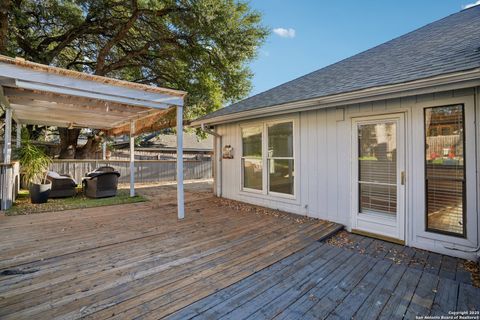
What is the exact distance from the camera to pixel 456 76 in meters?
2.88

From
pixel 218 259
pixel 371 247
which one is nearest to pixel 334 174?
pixel 371 247

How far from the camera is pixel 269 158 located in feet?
19.4

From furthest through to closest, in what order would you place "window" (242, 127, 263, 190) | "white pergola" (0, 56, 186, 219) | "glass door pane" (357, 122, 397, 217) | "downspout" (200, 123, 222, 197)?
"downspout" (200, 123, 222, 197)
"window" (242, 127, 263, 190)
"glass door pane" (357, 122, 397, 217)
"white pergola" (0, 56, 186, 219)

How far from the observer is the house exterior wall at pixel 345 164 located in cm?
313

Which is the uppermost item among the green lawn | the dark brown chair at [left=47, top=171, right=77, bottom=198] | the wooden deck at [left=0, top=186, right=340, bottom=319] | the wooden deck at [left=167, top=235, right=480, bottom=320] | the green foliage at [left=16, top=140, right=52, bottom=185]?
the green foliage at [left=16, top=140, right=52, bottom=185]

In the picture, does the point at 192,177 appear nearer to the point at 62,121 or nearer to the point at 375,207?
the point at 62,121

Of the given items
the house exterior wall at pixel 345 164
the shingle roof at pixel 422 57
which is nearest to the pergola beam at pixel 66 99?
the house exterior wall at pixel 345 164

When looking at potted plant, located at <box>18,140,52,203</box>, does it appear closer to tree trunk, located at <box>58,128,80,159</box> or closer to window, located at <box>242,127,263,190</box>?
tree trunk, located at <box>58,128,80,159</box>

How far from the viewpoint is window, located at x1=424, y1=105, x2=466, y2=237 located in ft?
10.6

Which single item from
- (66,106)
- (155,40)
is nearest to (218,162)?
(66,106)

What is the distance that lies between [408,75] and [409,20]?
24.6ft

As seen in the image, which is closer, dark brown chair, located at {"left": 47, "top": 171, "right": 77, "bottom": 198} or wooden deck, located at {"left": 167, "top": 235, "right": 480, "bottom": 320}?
wooden deck, located at {"left": 167, "top": 235, "right": 480, "bottom": 320}

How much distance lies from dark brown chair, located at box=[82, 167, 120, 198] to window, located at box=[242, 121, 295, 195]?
430cm

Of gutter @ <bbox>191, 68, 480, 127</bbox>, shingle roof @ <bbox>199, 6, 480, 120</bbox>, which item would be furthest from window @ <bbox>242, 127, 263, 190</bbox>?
shingle roof @ <bbox>199, 6, 480, 120</bbox>
